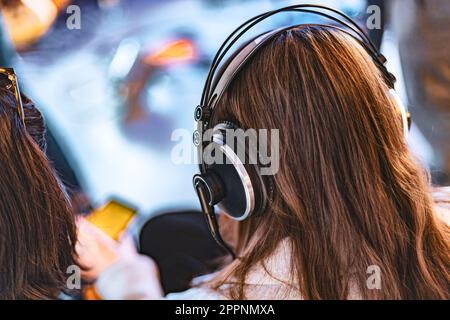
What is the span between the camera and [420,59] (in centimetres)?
118

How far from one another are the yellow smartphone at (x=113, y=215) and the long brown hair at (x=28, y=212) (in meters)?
0.06

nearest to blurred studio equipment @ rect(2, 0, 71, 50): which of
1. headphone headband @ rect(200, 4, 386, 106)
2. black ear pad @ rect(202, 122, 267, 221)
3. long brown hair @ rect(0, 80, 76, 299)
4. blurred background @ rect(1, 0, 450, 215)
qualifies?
blurred background @ rect(1, 0, 450, 215)

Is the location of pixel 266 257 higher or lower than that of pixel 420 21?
lower

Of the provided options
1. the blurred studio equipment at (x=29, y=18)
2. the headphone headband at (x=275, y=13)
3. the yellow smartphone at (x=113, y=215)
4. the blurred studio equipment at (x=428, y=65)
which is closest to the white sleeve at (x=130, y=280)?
the yellow smartphone at (x=113, y=215)

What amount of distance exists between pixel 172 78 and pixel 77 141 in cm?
27

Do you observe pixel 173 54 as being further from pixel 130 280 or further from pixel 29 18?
pixel 130 280

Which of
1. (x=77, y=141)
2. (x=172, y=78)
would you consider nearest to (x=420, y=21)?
(x=172, y=78)

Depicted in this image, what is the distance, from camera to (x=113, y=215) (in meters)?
1.18

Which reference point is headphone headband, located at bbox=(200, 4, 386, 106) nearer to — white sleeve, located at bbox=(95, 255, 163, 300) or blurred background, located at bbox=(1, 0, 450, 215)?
blurred background, located at bbox=(1, 0, 450, 215)

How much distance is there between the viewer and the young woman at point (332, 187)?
100 cm

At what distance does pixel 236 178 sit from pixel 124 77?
0.38 meters

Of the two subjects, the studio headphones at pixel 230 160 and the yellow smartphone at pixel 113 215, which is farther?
the yellow smartphone at pixel 113 215

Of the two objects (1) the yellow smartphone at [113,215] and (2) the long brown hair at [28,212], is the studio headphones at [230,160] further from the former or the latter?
(2) the long brown hair at [28,212]
